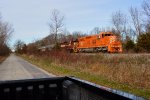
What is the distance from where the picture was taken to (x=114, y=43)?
42.0m

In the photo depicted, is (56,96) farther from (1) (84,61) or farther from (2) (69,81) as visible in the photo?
(1) (84,61)

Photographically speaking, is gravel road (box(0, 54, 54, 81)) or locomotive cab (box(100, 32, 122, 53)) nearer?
gravel road (box(0, 54, 54, 81))

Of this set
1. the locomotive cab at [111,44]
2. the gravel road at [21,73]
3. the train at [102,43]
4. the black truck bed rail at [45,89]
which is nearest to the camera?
the black truck bed rail at [45,89]

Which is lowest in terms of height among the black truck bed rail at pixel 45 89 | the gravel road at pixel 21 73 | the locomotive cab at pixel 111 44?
the gravel road at pixel 21 73

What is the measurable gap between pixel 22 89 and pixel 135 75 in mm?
8916

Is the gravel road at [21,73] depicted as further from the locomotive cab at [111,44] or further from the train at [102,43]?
the train at [102,43]

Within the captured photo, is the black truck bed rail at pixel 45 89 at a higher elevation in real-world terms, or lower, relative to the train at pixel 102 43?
lower

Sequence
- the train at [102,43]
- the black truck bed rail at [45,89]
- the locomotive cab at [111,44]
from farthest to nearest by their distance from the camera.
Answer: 1. the train at [102,43]
2. the locomotive cab at [111,44]
3. the black truck bed rail at [45,89]

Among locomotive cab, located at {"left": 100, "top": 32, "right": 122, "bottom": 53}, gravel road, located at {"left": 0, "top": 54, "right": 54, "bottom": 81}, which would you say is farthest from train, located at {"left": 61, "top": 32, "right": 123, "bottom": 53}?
gravel road, located at {"left": 0, "top": 54, "right": 54, "bottom": 81}

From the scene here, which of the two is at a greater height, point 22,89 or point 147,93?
point 22,89

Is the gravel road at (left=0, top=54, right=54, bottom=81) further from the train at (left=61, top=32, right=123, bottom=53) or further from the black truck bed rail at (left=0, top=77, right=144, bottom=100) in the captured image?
the black truck bed rail at (left=0, top=77, right=144, bottom=100)

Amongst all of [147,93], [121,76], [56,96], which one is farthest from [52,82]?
[121,76]

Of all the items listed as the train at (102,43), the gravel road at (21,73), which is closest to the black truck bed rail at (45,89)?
the gravel road at (21,73)

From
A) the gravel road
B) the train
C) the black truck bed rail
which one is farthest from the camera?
the train
